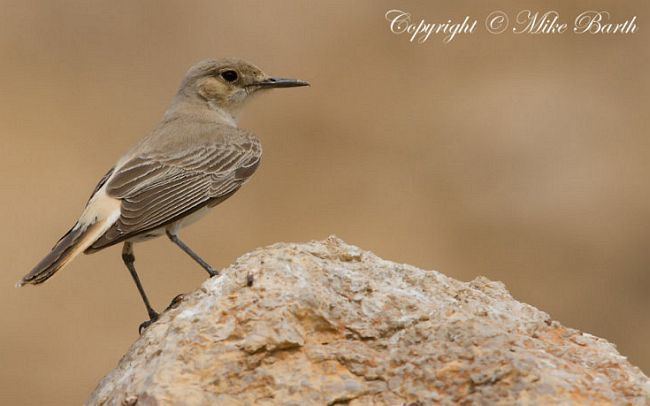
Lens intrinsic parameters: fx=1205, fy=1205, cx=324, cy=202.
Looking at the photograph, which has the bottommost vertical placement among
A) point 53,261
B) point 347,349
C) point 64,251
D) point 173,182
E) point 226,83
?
point 347,349

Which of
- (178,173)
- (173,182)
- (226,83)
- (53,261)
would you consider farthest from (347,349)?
(226,83)

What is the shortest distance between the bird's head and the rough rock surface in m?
3.67

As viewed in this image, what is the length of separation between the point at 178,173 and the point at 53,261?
151 cm

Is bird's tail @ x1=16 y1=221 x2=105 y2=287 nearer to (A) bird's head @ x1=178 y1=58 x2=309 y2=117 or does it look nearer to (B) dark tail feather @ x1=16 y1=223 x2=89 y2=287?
(B) dark tail feather @ x1=16 y1=223 x2=89 y2=287

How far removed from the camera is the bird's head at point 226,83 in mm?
9453

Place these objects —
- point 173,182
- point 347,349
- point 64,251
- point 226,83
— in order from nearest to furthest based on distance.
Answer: point 347,349 < point 64,251 < point 173,182 < point 226,83

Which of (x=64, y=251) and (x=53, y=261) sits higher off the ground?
(x=64, y=251)

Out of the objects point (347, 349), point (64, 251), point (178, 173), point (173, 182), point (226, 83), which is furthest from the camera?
point (226, 83)

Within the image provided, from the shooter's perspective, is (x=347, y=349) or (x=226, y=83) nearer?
(x=347, y=349)

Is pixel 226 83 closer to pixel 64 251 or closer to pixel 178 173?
pixel 178 173

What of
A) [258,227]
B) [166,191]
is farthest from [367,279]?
[258,227]

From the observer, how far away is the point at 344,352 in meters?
5.28

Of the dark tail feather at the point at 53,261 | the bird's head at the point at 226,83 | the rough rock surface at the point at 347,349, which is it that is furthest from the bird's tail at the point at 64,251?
the bird's head at the point at 226,83

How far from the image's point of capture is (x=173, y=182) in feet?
26.2
